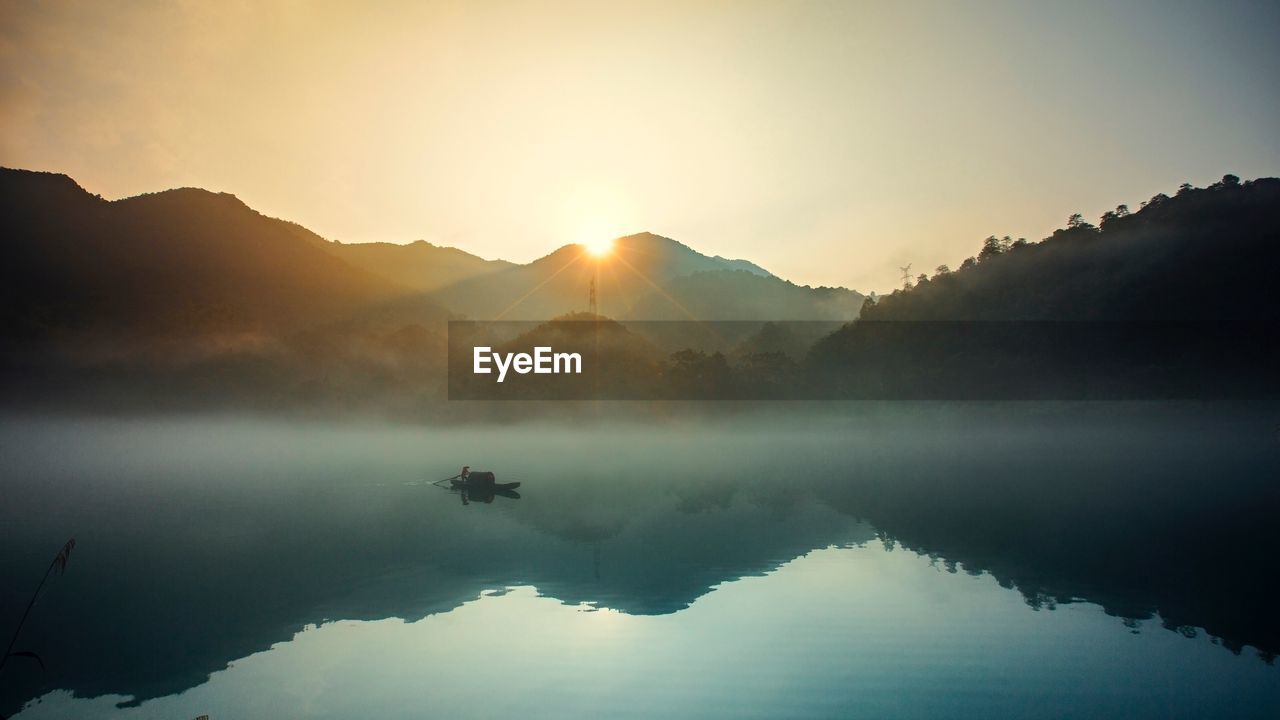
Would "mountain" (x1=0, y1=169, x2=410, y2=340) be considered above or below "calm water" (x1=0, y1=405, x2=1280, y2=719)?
above

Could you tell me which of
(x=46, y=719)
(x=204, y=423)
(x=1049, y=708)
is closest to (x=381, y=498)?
(x=46, y=719)

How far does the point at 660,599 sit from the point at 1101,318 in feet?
518

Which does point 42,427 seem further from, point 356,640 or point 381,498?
point 356,640

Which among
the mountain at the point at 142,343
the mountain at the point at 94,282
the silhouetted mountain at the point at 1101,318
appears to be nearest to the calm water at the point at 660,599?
the silhouetted mountain at the point at 1101,318

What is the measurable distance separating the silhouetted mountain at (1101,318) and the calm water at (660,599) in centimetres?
8822

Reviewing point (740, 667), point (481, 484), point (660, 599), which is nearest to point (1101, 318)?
point (481, 484)

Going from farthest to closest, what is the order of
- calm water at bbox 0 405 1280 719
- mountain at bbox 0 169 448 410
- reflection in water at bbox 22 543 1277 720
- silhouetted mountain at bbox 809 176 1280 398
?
mountain at bbox 0 169 448 410 → silhouetted mountain at bbox 809 176 1280 398 → calm water at bbox 0 405 1280 719 → reflection in water at bbox 22 543 1277 720

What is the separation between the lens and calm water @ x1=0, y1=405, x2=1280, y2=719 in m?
15.8

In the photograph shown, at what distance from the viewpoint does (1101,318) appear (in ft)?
469

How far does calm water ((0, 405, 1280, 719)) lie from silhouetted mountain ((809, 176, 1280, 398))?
8822cm

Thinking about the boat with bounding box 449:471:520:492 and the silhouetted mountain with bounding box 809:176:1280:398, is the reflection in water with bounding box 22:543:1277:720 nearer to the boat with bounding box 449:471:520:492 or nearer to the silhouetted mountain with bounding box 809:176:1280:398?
the boat with bounding box 449:471:520:492

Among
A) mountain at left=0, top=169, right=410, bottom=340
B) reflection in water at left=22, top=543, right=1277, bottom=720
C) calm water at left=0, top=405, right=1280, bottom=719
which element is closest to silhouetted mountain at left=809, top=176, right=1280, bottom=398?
calm water at left=0, top=405, right=1280, bottom=719

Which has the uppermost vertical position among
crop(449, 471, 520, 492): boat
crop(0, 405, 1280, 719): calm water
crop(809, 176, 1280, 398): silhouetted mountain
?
crop(809, 176, 1280, 398): silhouetted mountain

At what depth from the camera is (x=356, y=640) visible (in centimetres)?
1995
